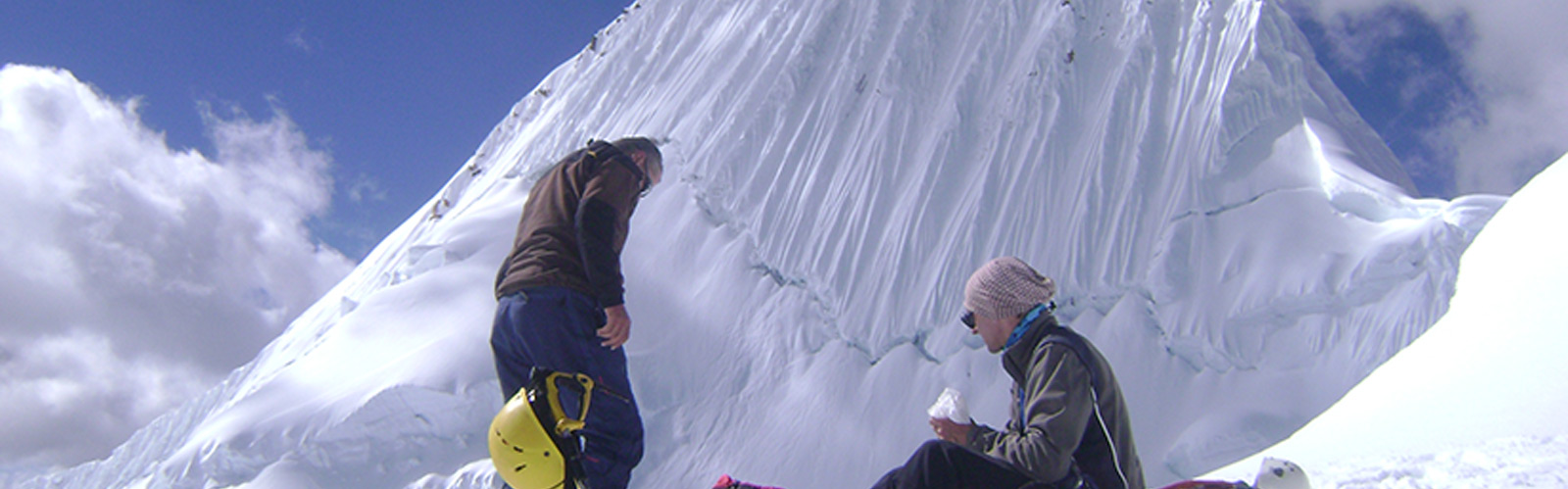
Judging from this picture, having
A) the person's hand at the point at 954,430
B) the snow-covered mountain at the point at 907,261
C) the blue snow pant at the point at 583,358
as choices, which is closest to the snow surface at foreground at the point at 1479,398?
the person's hand at the point at 954,430

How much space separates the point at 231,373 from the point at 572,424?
167 inches

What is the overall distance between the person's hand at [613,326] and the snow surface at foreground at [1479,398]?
1.47 meters

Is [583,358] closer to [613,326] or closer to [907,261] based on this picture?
[613,326]

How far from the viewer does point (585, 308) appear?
192 centimetres

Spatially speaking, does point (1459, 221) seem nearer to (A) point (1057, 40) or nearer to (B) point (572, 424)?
(A) point (1057, 40)

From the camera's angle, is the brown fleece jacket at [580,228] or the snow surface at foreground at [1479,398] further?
the brown fleece jacket at [580,228]

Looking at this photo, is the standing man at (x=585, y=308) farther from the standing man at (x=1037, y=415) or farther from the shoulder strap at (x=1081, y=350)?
the shoulder strap at (x=1081, y=350)

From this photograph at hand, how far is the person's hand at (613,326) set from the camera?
1.91 m

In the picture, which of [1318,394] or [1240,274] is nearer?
[1318,394]

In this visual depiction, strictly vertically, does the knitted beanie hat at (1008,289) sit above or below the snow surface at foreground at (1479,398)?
above

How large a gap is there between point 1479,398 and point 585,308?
6.89 feet

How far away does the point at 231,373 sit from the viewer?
193 inches

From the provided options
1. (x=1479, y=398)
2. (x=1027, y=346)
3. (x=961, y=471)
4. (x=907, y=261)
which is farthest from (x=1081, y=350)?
(x=907, y=261)

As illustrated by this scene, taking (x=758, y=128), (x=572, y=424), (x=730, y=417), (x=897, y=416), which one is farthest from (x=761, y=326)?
(x=572, y=424)
